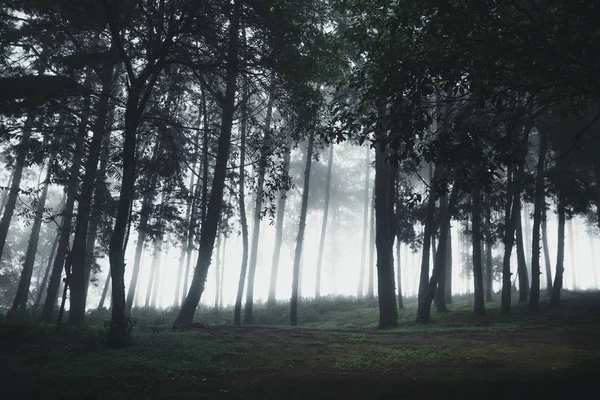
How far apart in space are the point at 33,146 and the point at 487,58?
39.1 feet

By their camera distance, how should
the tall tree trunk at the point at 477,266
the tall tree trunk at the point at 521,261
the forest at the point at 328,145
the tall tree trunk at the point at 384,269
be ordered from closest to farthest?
the forest at the point at 328,145 < the tall tree trunk at the point at 384,269 < the tall tree trunk at the point at 477,266 < the tall tree trunk at the point at 521,261

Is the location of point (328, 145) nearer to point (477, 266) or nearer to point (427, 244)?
point (427, 244)

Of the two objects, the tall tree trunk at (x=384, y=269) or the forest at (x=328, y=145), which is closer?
the forest at (x=328, y=145)

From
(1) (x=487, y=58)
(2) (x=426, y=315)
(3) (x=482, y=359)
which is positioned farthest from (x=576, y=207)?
(1) (x=487, y=58)

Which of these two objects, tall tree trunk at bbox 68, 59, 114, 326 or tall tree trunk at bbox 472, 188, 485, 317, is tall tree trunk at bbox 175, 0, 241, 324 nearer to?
tall tree trunk at bbox 68, 59, 114, 326

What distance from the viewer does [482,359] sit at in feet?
25.3

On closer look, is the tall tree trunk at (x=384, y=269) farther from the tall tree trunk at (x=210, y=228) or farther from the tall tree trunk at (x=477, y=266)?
the tall tree trunk at (x=210, y=228)

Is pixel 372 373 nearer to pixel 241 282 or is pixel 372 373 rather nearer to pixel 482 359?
pixel 482 359

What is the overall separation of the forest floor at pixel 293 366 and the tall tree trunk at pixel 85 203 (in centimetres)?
444

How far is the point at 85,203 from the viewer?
12.8 metres

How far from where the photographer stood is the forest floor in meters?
5.68

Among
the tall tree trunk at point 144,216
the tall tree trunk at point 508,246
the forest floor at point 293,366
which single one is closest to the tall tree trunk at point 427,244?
the tall tree trunk at point 508,246

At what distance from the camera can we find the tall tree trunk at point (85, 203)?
13.1 m

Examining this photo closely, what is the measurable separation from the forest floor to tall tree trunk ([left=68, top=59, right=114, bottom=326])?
444 centimetres
